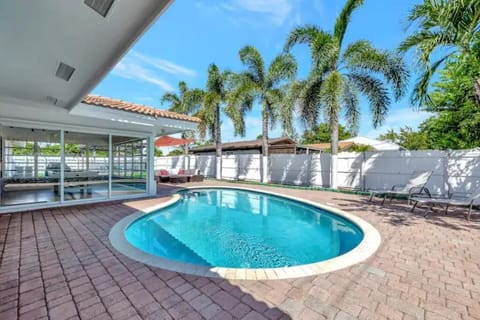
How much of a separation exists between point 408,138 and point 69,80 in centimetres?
4054

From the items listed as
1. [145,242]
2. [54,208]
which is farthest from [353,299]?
[54,208]

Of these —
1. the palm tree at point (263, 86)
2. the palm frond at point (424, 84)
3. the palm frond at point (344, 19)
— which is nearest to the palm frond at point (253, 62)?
the palm tree at point (263, 86)

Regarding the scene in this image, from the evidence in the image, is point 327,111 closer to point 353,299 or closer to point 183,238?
point 183,238

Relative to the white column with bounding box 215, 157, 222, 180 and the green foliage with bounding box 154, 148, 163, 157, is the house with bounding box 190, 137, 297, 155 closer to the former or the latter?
the white column with bounding box 215, 157, 222, 180

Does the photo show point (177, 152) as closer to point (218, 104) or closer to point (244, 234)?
point (218, 104)

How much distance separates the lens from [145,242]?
5.59m

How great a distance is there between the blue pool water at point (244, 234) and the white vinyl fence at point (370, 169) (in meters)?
5.57

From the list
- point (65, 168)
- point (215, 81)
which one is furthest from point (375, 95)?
point (65, 168)

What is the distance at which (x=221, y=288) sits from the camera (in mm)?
3061

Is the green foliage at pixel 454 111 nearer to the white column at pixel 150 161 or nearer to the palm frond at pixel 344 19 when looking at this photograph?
the palm frond at pixel 344 19

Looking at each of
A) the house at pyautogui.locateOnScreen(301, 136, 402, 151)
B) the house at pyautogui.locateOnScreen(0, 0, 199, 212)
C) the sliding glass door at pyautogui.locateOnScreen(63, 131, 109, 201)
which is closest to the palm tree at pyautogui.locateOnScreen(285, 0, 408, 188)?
the house at pyautogui.locateOnScreen(0, 0, 199, 212)

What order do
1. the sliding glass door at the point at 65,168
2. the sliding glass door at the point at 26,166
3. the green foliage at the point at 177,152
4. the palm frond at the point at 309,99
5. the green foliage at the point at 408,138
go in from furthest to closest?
the green foliage at the point at 177,152, the green foliage at the point at 408,138, the palm frond at the point at 309,99, the sliding glass door at the point at 26,166, the sliding glass door at the point at 65,168

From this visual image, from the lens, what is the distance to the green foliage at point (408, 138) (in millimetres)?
29673

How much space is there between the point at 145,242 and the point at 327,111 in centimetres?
1049
